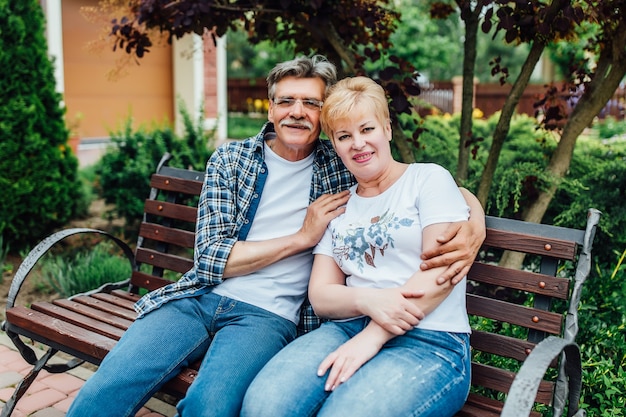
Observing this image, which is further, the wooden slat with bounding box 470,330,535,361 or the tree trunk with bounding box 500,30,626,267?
the tree trunk with bounding box 500,30,626,267

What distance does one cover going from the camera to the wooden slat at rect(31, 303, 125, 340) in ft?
9.14

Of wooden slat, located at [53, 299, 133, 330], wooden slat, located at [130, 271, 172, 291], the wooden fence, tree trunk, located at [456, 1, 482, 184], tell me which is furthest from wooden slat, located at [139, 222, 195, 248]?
the wooden fence

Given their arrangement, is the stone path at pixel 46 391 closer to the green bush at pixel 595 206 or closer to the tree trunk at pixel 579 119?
the green bush at pixel 595 206

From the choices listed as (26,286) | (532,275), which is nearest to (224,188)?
(532,275)

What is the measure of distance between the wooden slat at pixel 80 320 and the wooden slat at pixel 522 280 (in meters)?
1.46

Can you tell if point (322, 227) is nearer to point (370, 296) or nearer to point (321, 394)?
point (370, 296)

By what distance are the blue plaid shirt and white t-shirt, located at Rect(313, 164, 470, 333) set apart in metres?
0.33

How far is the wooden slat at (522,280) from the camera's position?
7.71 feet

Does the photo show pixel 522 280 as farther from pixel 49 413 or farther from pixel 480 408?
pixel 49 413

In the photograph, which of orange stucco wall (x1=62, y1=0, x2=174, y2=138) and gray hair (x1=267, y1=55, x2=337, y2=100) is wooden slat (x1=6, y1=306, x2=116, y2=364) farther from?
orange stucco wall (x1=62, y1=0, x2=174, y2=138)

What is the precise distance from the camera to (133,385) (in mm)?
2299

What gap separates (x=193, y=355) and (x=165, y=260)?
0.97m

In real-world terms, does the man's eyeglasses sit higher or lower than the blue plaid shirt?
higher

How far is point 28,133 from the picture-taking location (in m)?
5.18
